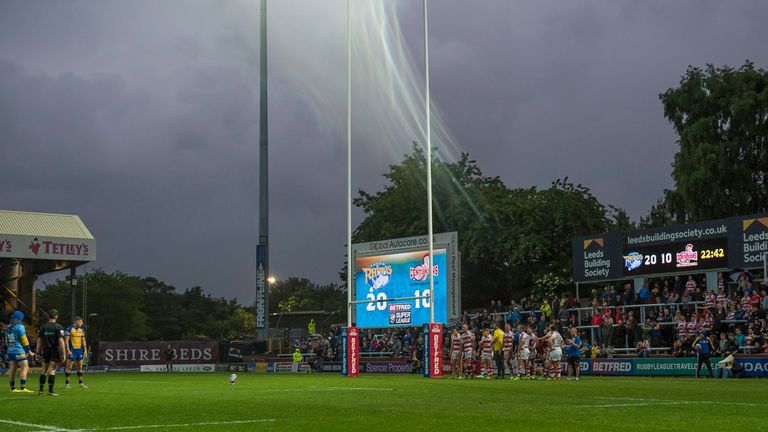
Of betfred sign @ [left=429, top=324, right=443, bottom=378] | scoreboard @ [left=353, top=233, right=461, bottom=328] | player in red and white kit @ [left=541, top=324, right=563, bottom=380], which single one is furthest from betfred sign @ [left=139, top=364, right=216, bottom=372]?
player in red and white kit @ [left=541, top=324, right=563, bottom=380]

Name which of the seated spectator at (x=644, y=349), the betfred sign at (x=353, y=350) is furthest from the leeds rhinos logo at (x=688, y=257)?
the betfred sign at (x=353, y=350)

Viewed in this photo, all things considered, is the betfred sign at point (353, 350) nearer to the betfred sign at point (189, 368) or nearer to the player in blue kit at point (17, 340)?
the player in blue kit at point (17, 340)

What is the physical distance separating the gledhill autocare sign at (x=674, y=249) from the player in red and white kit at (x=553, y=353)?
784 centimetres

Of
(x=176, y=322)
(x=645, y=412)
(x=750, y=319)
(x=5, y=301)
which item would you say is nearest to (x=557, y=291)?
(x=750, y=319)

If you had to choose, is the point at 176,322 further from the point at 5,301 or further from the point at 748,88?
the point at 748,88

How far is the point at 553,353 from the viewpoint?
32.0 meters

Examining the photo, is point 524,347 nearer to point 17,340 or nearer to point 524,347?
point 524,347

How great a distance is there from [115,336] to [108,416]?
9181cm

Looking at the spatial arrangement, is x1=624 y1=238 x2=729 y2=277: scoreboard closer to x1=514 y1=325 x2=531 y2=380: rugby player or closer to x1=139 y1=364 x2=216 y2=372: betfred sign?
x1=514 y1=325 x2=531 y2=380: rugby player

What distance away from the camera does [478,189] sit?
207ft

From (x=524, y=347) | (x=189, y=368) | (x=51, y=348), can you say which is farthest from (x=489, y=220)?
(x=51, y=348)

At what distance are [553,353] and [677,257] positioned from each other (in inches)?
331

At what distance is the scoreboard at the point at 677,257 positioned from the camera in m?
36.1

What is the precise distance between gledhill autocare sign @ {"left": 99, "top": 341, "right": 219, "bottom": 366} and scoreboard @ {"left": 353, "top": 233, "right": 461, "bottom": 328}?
15.5 metres
